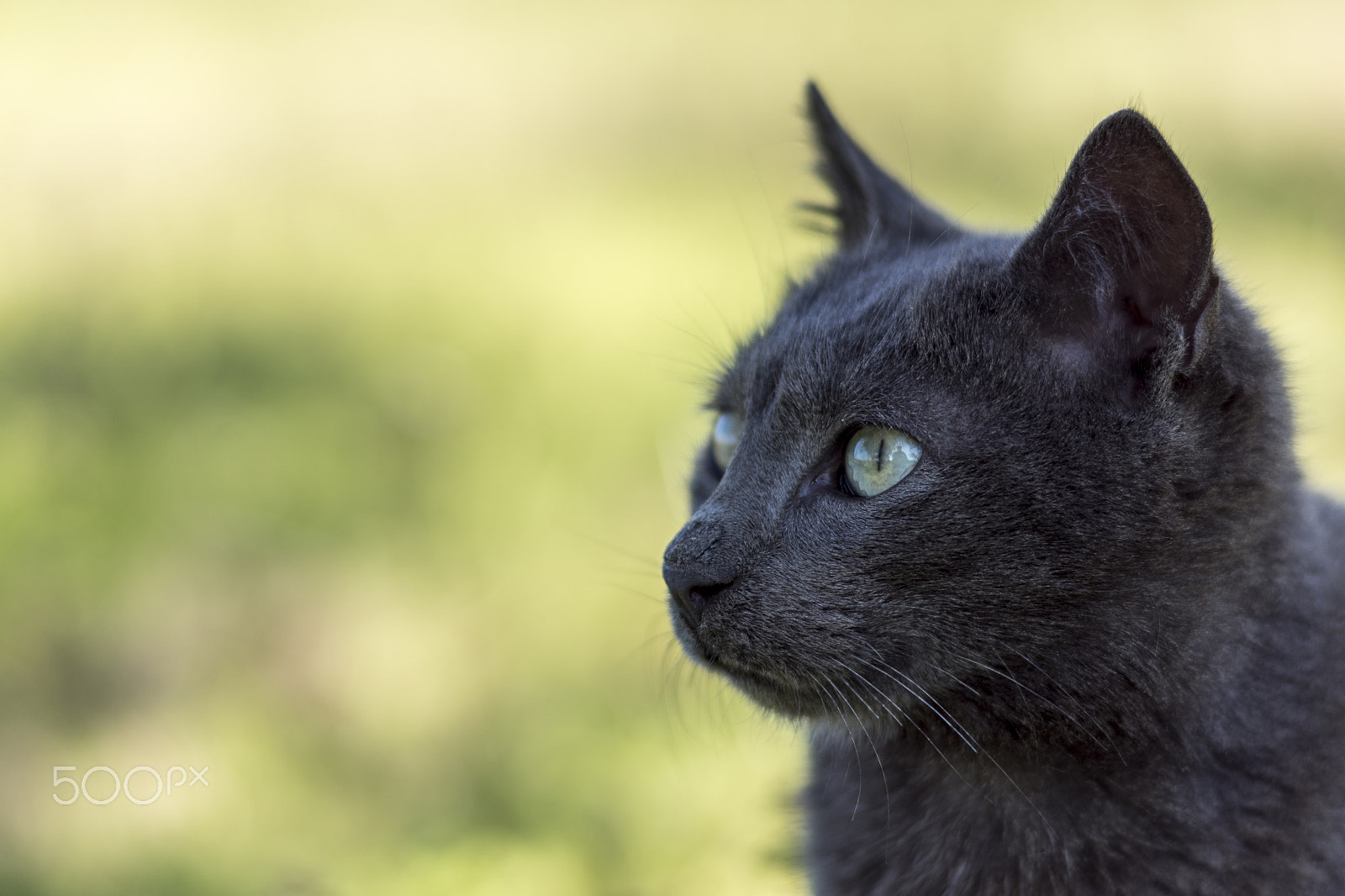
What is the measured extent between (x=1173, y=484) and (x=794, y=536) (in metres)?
0.45

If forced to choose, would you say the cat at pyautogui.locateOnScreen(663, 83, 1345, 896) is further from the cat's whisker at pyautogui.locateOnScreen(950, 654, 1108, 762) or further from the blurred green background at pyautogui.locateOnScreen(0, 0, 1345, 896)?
the blurred green background at pyautogui.locateOnScreen(0, 0, 1345, 896)

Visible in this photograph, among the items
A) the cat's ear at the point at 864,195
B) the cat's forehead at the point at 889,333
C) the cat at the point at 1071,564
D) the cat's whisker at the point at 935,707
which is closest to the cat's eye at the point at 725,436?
the cat's forehead at the point at 889,333

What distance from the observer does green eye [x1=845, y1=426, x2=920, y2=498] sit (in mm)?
1445

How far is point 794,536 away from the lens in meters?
1.45

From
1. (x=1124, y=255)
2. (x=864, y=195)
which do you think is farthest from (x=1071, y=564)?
(x=864, y=195)

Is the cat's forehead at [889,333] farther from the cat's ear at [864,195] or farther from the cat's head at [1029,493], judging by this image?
the cat's ear at [864,195]

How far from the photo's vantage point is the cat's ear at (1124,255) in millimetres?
1288

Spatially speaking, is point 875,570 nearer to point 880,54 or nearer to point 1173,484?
point 1173,484

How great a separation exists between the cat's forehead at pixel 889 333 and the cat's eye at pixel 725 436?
9 cm

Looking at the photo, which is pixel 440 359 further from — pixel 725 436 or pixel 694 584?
pixel 694 584

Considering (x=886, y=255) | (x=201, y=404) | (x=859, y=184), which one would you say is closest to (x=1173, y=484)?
(x=886, y=255)

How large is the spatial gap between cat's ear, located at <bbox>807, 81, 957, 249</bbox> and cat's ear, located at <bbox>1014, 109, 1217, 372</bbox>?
516mm

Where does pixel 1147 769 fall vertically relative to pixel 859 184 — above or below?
below

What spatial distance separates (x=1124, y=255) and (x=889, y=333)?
0.30 metres
